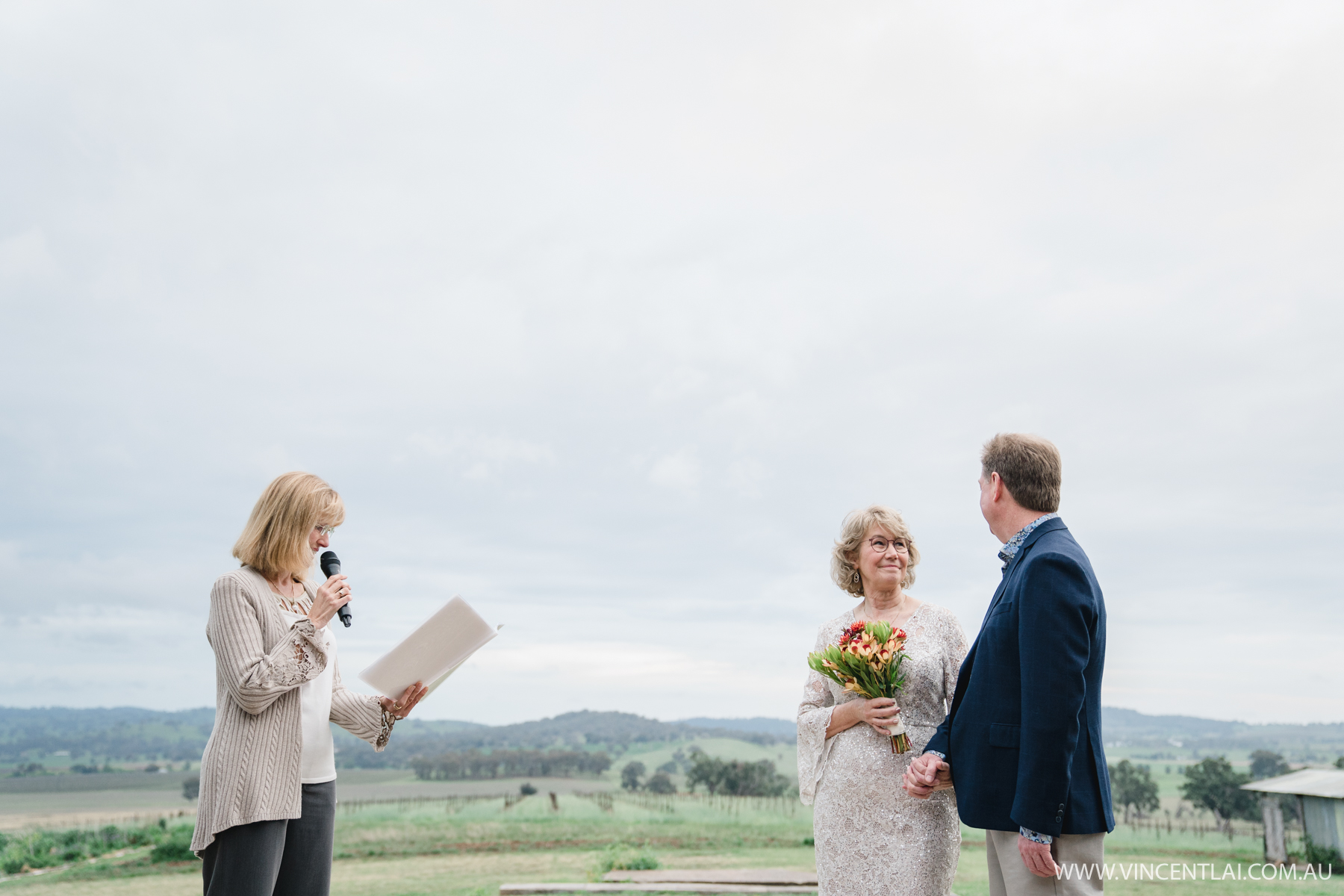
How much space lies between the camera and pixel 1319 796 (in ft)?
25.8

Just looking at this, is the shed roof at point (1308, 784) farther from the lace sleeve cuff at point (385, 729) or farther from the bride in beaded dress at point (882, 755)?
the lace sleeve cuff at point (385, 729)

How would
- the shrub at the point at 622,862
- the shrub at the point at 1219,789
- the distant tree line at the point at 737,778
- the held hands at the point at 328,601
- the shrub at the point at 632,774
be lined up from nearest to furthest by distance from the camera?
the held hands at the point at 328,601 → the shrub at the point at 622,862 → the shrub at the point at 1219,789 → the distant tree line at the point at 737,778 → the shrub at the point at 632,774

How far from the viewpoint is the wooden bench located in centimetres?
681

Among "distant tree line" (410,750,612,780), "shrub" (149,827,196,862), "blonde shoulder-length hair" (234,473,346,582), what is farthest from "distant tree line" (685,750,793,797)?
"blonde shoulder-length hair" (234,473,346,582)

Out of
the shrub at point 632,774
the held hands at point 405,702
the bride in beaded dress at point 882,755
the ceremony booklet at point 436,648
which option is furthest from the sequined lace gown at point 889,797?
the shrub at point 632,774

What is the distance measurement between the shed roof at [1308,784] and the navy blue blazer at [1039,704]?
718 centimetres

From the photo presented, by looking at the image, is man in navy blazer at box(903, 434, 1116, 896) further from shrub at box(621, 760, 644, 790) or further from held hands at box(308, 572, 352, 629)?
shrub at box(621, 760, 644, 790)

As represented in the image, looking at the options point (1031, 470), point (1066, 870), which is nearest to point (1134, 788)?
point (1066, 870)

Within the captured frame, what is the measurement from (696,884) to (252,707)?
5297 millimetres

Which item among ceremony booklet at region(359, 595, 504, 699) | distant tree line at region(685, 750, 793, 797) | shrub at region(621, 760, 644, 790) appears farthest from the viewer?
shrub at region(621, 760, 644, 790)

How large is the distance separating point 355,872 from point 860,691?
23.8 ft

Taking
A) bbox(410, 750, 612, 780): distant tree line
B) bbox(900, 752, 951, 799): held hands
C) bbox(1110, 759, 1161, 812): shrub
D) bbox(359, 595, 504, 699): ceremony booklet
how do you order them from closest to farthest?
bbox(900, 752, 951, 799): held hands
bbox(359, 595, 504, 699): ceremony booklet
bbox(1110, 759, 1161, 812): shrub
bbox(410, 750, 612, 780): distant tree line

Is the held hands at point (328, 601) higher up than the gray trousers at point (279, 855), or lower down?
higher up

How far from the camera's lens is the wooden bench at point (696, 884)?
6809mm
